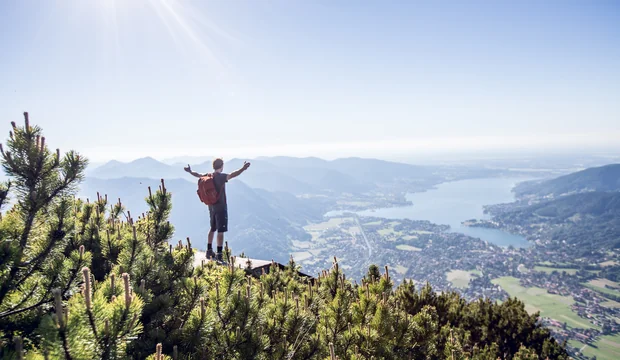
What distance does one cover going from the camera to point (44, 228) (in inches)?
Result: 106

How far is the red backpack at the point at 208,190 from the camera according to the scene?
802 cm

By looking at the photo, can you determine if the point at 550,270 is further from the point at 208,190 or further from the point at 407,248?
the point at 208,190

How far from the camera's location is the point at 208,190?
8.02m

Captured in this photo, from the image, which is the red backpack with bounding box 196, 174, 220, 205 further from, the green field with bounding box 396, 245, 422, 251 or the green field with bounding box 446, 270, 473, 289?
the green field with bounding box 396, 245, 422, 251

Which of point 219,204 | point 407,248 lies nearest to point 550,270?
point 407,248

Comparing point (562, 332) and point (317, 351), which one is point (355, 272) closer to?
point (562, 332)

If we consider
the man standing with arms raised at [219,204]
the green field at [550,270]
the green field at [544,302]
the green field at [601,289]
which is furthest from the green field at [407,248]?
the man standing with arms raised at [219,204]

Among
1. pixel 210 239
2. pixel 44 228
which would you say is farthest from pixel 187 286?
pixel 210 239

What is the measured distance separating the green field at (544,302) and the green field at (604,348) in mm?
5861

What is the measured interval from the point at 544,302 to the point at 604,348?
30209mm

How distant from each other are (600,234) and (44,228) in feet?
799

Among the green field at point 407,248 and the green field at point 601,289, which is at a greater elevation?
the green field at point 601,289

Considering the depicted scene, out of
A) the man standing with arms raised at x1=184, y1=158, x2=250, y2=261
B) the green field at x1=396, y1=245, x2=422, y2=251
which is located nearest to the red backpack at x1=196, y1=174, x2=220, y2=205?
the man standing with arms raised at x1=184, y1=158, x2=250, y2=261

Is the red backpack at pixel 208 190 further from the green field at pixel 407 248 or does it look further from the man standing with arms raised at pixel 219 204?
the green field at pixel 407 248
